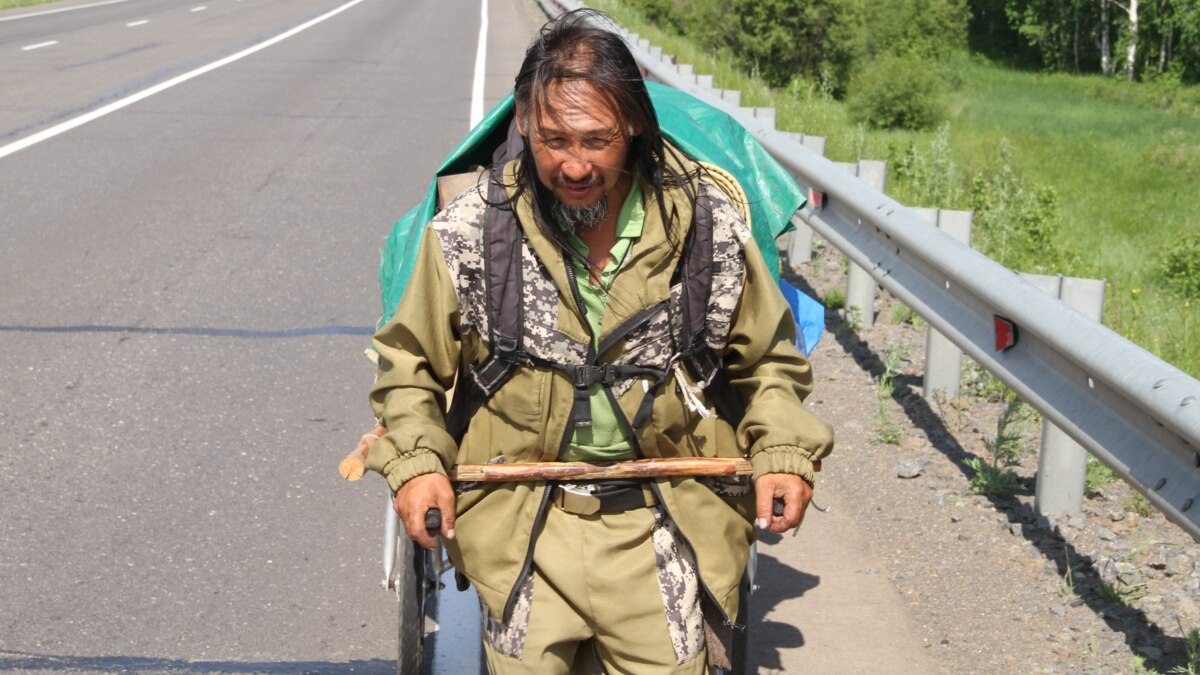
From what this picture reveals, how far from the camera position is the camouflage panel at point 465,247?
308 centimetres

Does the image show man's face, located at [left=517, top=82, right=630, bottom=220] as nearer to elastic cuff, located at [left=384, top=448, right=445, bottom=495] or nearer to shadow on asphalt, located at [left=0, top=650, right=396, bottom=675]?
elastic cuff, located at [left=384, top=448, right=445, bottom=495]

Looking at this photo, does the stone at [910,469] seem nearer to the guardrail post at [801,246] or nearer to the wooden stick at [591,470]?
the wooden stick at [591,470]

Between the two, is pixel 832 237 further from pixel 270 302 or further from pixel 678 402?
pixel 678 402

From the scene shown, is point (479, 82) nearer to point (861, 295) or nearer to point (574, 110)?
point (861, 295)

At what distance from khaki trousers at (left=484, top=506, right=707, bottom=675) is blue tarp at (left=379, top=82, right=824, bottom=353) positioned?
0.92 m

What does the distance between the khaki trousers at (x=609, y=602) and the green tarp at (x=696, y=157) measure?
38.1 inches

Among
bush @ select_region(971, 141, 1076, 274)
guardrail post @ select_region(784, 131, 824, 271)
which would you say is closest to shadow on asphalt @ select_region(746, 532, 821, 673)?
bush @ select_region(971, 141, 1076, 274)

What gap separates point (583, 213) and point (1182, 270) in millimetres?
9990

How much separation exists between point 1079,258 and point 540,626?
27.5 ft

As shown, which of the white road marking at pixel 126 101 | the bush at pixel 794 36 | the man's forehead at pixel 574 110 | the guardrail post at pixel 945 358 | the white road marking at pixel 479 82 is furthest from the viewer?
the bush at pixel 794 36

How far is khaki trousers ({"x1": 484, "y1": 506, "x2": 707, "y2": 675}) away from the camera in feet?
10.2

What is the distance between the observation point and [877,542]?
5.55 m

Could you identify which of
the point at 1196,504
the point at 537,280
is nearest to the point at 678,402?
the point at 537,280

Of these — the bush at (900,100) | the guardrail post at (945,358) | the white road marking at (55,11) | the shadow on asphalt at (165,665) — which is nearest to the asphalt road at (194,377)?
the shadow on asphalt at (165,665)
